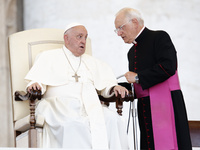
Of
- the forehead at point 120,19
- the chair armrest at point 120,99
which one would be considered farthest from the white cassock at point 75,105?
the forehead at point 120,19

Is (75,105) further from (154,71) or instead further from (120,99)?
(154,71)

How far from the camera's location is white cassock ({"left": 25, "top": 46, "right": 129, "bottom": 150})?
3.34m

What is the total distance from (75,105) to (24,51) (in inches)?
38.2

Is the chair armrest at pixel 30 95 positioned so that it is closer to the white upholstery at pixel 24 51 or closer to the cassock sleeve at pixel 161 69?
the white upholstery at pixel 24 51

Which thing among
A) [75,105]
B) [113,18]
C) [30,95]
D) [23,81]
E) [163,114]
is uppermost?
[113,18]

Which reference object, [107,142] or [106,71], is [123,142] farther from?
[106,71]

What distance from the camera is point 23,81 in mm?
4039

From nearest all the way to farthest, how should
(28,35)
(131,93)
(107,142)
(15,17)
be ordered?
(107,142)
(131,93)
(28,35)
(15,17)

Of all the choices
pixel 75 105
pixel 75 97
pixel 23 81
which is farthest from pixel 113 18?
pixel 75 105

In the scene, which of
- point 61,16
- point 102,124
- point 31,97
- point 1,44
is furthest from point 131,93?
point 61,16

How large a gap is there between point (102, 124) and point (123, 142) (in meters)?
0.30

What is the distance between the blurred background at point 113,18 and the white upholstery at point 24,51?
1.64 m

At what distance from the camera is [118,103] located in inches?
149

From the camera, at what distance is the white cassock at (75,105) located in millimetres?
3344
